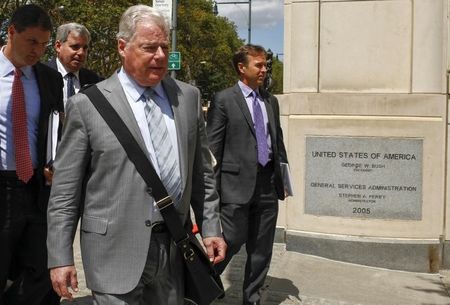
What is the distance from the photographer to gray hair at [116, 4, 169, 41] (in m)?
2.68

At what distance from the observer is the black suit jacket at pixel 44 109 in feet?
12.1

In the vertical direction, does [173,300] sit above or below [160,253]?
below

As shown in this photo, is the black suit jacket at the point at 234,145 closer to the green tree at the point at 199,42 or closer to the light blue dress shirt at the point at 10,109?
the light blue dress shirt at the point at 10,109

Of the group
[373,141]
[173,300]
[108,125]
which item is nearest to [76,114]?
[108,125]

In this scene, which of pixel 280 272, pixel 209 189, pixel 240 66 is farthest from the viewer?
pixel 280 272

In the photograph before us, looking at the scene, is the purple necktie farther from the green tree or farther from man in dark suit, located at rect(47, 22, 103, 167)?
the green tree

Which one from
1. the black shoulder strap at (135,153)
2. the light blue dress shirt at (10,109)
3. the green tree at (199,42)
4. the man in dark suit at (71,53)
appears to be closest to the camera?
the black shoulder strap at (135,153)

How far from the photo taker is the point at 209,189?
10.3 ft

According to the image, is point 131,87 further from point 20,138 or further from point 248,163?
point 248,163

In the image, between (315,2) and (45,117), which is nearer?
(45,117)

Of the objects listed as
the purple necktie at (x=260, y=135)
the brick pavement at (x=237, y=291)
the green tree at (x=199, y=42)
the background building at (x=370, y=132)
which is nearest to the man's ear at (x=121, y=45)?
the purple necktie at (x=260, y=135)

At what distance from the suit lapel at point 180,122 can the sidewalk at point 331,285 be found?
2.63 meters

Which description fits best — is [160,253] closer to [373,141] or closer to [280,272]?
[280,272]

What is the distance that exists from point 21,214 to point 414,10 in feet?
15.2
